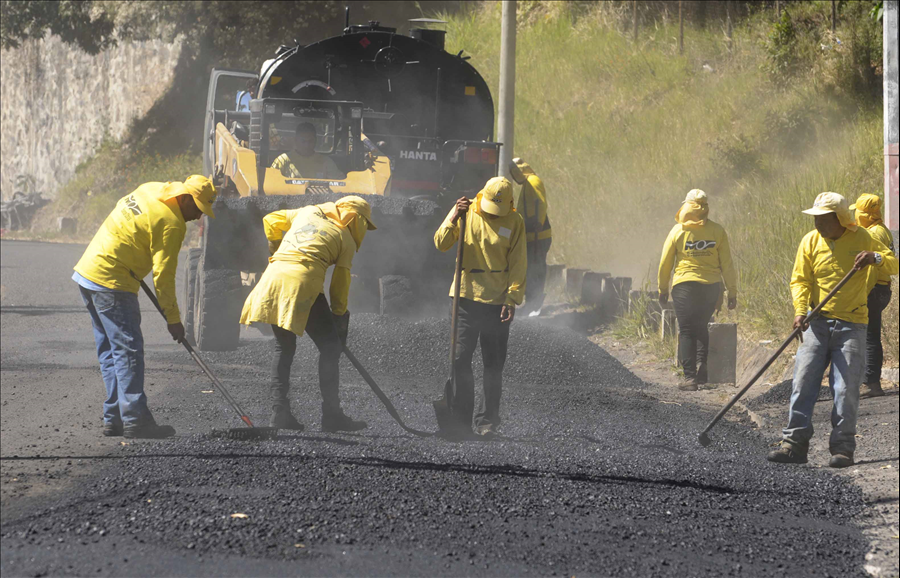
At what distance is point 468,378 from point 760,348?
3624 mm

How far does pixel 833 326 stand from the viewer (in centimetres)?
561

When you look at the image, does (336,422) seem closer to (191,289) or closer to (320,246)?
(320,246)

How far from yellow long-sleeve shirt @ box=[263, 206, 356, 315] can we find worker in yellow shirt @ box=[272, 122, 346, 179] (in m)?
3.76

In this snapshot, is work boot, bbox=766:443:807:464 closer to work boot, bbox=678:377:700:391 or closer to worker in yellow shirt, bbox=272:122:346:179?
work boot, bbox=678:377:700:391

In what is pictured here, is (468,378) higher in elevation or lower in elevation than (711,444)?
higher

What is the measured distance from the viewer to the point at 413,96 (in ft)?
35.1

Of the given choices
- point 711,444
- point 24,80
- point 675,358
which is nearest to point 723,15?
point 675,358

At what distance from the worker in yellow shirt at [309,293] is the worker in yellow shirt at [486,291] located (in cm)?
63

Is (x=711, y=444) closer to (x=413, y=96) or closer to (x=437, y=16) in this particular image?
(x=413, y=96)

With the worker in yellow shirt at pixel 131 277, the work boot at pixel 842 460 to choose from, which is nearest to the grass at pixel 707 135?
the work boot at pixel 842 460

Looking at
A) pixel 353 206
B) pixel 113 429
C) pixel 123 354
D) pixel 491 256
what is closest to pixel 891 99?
pixel 491 256

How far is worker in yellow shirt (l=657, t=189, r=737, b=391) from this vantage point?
7.97 m

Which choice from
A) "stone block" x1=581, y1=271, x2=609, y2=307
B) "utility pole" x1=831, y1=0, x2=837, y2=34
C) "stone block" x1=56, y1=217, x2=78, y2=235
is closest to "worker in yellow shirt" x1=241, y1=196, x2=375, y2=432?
"stone block" x1=581, y1=271, x2=609, y2=307

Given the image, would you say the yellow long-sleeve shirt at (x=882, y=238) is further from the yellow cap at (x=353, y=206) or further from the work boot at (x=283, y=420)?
the work boot at (x=283, y=420)
